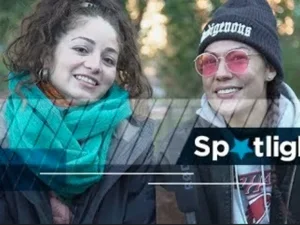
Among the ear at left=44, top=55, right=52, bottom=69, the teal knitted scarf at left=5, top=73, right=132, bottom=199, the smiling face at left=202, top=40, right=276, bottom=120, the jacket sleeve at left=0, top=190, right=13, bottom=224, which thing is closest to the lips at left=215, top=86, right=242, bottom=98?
the smiling face at left=202, top=40, right=276, bottom=120

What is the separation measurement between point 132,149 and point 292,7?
0.58 metres

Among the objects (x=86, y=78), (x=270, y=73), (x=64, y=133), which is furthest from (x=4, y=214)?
(x=270, y=73)

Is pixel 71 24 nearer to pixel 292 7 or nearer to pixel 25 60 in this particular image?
pixel 25 60

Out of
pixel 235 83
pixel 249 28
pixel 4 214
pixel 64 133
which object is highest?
pixel 249 28

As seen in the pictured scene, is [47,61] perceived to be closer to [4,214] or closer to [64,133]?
[64,133]

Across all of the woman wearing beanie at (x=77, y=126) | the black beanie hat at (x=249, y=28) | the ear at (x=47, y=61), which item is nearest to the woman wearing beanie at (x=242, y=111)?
the black beanie hat at (x=249, y=28)

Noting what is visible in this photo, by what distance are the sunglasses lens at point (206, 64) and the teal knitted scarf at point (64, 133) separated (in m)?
0.21

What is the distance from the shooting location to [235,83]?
7.12 feet

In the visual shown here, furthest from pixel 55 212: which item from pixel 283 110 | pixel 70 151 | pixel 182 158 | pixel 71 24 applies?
pixel 283 110

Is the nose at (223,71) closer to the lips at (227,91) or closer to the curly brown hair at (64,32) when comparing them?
the lips at (227,91)

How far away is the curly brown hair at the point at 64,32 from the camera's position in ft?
7.28

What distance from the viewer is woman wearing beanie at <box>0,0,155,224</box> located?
2178 millimetres

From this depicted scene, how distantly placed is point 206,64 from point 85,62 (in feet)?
1.05

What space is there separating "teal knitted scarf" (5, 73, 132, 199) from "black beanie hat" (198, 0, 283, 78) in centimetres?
30
